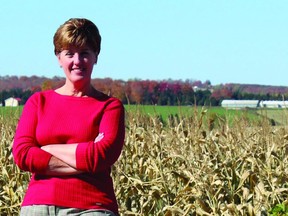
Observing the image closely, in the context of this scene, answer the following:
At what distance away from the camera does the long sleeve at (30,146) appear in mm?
3939

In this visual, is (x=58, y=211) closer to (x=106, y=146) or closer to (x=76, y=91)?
(x=106, y=146)

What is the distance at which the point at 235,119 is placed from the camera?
29.2 feet

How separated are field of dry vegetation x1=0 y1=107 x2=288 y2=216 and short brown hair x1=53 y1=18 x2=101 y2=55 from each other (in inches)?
107

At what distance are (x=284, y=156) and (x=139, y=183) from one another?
4.75 ft

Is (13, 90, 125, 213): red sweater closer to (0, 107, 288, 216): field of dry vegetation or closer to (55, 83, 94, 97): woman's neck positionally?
(55, 83, 94, 97): woman's neck

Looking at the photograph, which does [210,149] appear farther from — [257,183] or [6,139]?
[6,139]

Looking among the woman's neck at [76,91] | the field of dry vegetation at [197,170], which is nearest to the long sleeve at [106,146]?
the woman's neck at [76,91]

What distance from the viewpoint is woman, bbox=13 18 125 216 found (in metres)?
3.87

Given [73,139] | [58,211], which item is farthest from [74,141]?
[58,211]

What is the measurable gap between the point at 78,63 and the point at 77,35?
0.43 feet

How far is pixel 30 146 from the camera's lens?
13.1 ft

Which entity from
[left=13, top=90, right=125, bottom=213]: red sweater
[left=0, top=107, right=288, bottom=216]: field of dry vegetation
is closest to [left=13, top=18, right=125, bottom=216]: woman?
[left=13, top=90, right=125, bottom=213]: red sweater

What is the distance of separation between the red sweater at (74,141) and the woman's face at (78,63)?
0.38 ft

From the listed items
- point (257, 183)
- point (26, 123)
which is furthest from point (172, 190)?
point (26, 123)
